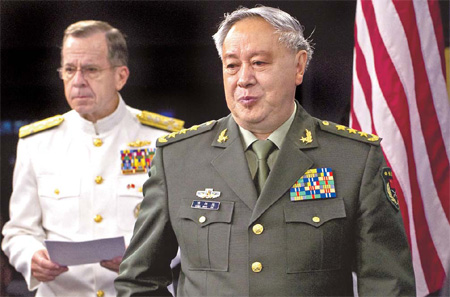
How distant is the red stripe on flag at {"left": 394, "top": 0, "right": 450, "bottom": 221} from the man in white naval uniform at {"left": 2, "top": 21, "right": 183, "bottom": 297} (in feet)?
3.20

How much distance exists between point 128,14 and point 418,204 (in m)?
1.36

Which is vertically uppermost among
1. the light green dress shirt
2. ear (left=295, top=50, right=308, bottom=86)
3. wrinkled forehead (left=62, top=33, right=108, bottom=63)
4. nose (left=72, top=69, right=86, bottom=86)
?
wrinkled forehead (left=62, top=33, right=108, bottom=63)

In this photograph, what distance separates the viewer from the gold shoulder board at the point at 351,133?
5.95 feet

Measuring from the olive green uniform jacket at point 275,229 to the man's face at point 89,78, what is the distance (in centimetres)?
82

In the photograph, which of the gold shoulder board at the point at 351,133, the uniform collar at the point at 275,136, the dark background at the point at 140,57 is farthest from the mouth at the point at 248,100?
the dark background at the point at 140,57

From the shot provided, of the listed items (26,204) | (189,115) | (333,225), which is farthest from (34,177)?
(333,225)

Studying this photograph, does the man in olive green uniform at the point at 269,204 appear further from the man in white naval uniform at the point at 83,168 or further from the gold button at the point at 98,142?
the gold button at the point at 98,142

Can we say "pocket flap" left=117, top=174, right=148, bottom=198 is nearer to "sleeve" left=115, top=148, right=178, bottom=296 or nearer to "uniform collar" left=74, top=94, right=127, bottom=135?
"uniform collar" left=74, top=94, right=127, bottom=135

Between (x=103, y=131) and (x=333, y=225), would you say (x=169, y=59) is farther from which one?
(x=333, y=225)

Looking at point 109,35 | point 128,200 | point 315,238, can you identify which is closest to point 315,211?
point 315,238

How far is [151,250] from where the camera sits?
1783 mm

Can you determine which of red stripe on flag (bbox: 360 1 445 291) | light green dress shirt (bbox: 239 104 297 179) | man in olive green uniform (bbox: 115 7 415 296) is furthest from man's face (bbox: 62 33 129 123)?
red stripe on flag (bbox: 360 1 445 291)

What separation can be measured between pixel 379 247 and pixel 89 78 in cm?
136

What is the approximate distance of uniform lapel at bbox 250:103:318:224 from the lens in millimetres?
1743
